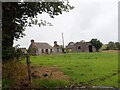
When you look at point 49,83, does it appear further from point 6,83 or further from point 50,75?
point 6,83

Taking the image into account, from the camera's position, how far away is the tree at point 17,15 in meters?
16.3

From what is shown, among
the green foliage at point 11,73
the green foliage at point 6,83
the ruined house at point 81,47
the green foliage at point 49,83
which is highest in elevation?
the ruined house at point 81,47

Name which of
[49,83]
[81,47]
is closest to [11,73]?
[49,83]

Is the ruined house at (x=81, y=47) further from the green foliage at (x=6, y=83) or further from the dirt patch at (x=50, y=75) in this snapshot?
the green foliage at (x=6, y=83)

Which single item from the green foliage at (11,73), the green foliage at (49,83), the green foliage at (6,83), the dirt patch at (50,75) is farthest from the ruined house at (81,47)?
the green foliage at (6,83)

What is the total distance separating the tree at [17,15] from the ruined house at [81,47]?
61.1 metres

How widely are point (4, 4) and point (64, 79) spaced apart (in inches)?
203

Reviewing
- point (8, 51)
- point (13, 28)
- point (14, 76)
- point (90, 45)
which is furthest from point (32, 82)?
point (90, 45)

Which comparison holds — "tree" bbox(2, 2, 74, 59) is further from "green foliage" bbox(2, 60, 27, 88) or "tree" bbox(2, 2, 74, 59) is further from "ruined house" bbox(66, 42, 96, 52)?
"ruined house" bbox(66, 42, 96, 52)

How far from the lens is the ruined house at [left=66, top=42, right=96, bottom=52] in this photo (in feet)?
271

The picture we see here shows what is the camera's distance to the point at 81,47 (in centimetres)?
8938

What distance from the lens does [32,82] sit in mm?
16266

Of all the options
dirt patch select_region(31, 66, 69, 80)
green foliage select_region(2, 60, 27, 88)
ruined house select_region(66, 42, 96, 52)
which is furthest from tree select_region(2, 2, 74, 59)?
ruined house select_region(66, 42, 96, 52)

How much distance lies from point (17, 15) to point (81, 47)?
2830 inches
